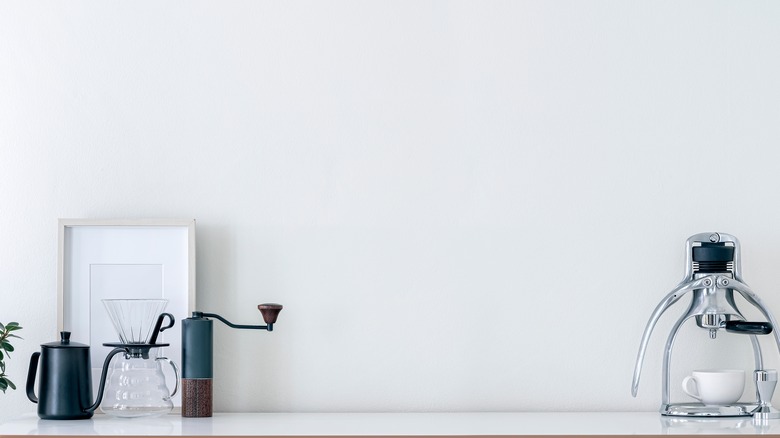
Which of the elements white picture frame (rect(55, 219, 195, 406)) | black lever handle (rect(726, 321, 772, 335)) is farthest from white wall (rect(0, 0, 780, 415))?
black lever handle (rect(726, 321, 772, 335))

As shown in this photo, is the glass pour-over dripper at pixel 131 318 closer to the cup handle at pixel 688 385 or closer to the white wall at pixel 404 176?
the white wall at pixel 404 176

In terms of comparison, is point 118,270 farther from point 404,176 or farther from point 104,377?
point 404,176

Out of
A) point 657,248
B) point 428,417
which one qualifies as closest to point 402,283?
point 428,417

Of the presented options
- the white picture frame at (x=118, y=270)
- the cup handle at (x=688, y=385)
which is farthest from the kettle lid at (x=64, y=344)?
the cup handle at (x=688, y=385)

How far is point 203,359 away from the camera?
74.1 inches

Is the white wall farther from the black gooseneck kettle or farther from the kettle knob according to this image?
the black gooseneck kettle

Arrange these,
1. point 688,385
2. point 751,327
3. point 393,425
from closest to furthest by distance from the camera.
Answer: point 393,425
point 751,327
point 688,385

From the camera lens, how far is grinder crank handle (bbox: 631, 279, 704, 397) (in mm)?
1975

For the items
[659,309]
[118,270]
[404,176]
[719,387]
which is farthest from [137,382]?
[719,387]

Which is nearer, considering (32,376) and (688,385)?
(32,376)

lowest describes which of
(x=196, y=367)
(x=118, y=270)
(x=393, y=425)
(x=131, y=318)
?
(x=393, y=425)

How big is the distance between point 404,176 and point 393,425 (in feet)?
1.96

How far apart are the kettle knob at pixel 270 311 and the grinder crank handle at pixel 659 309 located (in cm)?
83

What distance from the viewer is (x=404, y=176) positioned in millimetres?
2066
